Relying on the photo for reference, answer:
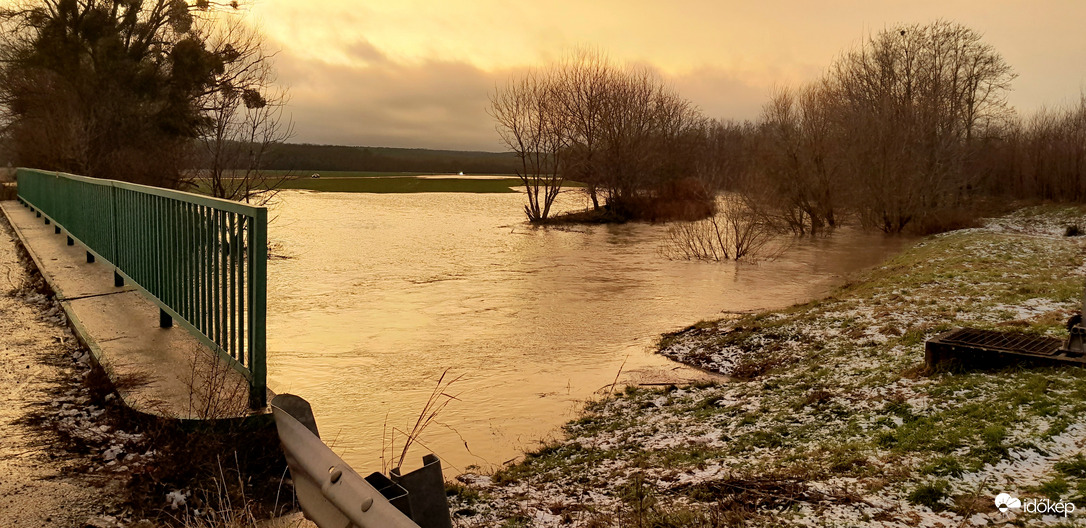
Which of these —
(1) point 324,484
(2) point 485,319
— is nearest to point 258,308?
(1) point 324,484

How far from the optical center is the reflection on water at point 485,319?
7.71 metres

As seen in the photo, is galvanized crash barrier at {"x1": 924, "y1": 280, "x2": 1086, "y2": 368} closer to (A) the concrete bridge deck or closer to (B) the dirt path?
(A) the concrete bridge deck

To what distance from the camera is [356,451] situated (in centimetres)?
664

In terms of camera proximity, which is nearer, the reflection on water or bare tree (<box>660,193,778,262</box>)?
the reflection on water

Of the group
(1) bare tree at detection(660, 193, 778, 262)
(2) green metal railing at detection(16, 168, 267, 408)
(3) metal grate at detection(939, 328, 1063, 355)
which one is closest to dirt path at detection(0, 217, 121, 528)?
(2) green metal railing at detection(16, 168, 267, 408)

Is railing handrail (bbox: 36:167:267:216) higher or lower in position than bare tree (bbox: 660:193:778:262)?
higher

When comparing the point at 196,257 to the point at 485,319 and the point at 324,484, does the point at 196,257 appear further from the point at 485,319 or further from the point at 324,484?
the point at 485,319

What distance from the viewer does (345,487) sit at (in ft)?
7.52

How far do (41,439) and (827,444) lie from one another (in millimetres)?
5355

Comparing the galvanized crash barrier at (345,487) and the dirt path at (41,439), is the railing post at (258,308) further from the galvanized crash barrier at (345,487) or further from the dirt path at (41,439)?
the galvanized crash barrier at (345,487)

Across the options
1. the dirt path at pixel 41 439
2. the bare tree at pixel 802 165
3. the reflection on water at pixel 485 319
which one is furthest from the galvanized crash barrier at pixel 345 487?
the bare tree at pixel 802 165

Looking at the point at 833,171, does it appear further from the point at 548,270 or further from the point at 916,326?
the point at 916,326

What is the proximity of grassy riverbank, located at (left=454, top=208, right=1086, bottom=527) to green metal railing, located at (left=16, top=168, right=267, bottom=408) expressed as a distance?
1.87 metres

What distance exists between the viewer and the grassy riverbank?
167 inches
